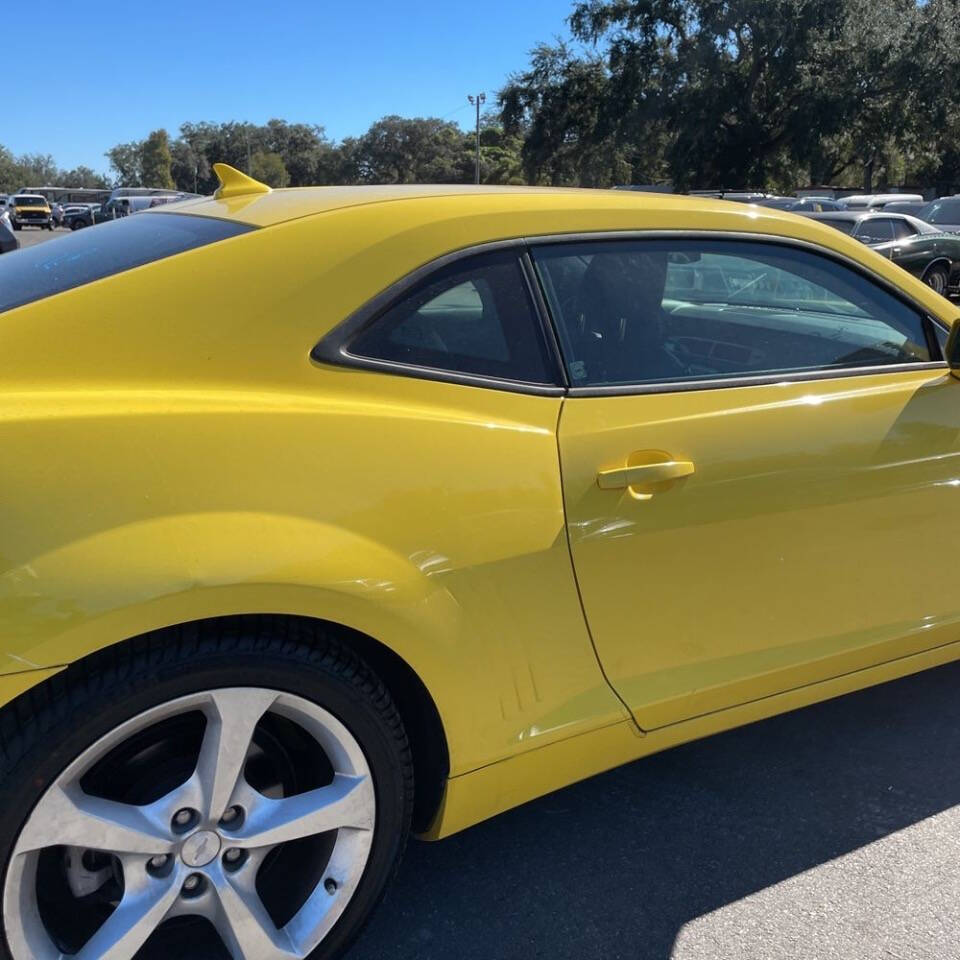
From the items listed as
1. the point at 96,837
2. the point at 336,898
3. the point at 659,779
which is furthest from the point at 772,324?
the point at 96,837

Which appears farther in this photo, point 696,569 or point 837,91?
point 837,91

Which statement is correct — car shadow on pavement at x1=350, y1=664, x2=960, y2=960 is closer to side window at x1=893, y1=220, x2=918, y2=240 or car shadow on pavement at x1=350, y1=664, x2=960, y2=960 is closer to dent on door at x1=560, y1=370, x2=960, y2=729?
dent on door at x1=560, y1=370, x2=960, y2=729

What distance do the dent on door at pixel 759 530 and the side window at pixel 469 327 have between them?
16cm

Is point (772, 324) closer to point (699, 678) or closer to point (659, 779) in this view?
point (699, 678)

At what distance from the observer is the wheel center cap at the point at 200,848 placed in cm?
165

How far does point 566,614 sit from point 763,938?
0.89 meters

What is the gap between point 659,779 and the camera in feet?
8.75

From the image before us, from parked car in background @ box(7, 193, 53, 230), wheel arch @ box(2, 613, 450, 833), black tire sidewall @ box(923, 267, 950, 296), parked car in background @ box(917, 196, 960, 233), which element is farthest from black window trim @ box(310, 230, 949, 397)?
parked car in background @ box(7, 193, 53, 230)

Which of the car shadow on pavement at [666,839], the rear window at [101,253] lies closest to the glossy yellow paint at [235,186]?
the rear window at [101,253]

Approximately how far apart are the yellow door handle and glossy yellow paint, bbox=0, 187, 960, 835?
0.07 feet

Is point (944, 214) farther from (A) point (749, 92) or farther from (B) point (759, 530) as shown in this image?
(B) point (759, 530)

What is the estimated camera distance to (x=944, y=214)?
65.6 ft

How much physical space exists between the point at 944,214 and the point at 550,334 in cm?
2116

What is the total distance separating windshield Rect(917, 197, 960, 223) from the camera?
781 inches
